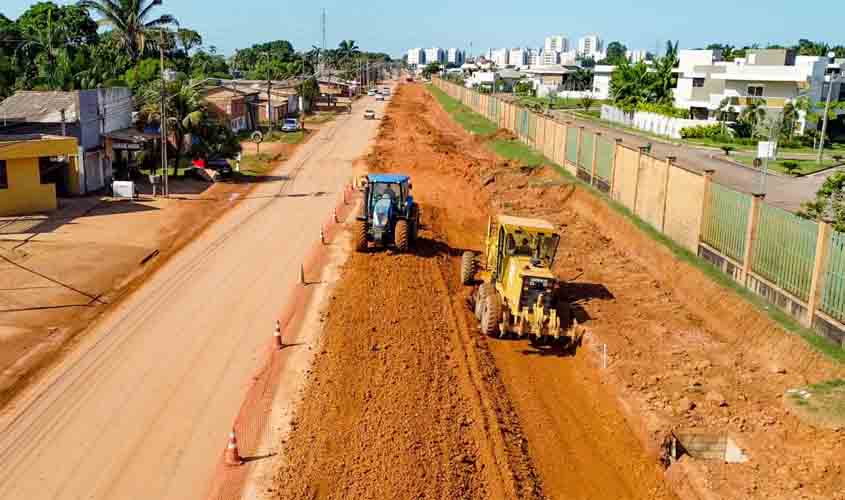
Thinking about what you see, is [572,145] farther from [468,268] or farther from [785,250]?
[785,250]

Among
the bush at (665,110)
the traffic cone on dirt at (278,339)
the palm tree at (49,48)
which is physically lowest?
the traffic cone on dirt at (278,339)

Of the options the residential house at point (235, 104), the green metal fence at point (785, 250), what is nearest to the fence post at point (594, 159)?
the green metal fence at point (785, 250)

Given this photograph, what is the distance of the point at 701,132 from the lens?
62656 millimetres

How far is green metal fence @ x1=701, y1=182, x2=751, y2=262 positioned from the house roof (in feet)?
91.6

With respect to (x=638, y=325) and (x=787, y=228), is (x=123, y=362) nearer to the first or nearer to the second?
(x=638, y=325)

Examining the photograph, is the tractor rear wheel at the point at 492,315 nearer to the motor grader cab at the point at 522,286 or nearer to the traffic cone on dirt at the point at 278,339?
the motor grader cab at the point at 522,286

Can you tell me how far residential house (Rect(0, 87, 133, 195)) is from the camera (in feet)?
117

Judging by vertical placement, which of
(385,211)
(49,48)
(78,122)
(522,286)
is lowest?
(522,286)

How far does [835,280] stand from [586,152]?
821 inches

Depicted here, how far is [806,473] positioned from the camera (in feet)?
38.0

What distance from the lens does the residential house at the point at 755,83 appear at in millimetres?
65688

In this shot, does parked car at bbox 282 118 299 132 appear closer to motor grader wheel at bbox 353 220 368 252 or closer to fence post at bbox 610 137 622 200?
fence post at bbox 610 137 622 200

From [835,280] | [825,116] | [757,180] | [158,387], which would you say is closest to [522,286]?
[835,280]

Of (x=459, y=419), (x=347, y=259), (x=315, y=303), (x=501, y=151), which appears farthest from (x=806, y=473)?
(x=501, y=151)
